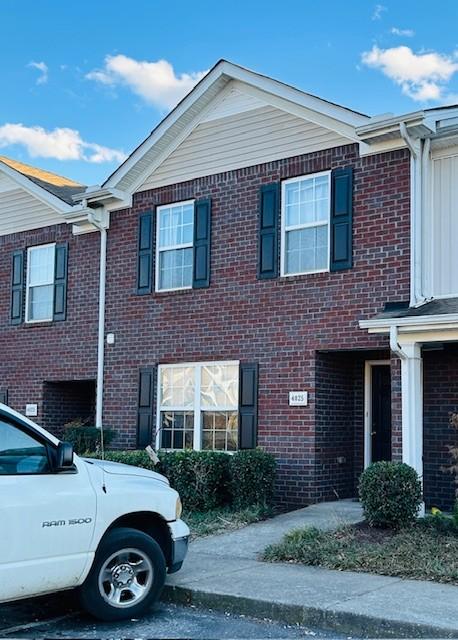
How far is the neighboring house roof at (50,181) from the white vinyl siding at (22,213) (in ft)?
1.13

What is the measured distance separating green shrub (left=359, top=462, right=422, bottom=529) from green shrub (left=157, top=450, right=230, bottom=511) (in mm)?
2674

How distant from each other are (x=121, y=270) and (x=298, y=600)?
9108 millimetres

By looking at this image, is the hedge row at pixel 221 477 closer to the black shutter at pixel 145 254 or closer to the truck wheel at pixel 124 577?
the black shutter at pixel 145 254

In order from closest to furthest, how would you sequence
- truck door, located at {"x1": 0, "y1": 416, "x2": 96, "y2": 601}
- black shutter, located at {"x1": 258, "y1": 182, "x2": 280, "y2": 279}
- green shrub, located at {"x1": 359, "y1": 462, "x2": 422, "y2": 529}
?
truck door, located at {"x1": 0, "y1": 416, "x2": 96, "y2": 601}
green shrub, located at {"x1": 359, "y1": 462, "x2": 422, "y2": 529}
black shutter, located at {"x1": 258, "y1": 182, "x2": 280, "y2": 279}

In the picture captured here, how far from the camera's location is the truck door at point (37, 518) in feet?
19.5

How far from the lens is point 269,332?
12.6m

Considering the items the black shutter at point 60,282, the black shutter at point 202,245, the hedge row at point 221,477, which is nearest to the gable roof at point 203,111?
the black shutter at point 202,245

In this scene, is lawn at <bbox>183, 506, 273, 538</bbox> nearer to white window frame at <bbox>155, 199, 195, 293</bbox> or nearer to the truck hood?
the truck hood

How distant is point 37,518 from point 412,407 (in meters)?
6.10

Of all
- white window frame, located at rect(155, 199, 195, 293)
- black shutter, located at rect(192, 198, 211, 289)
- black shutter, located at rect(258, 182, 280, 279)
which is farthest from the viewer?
white window frame, located at rect(155, 199, 195, 293)

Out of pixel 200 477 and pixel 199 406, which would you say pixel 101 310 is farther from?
pixel 200 477

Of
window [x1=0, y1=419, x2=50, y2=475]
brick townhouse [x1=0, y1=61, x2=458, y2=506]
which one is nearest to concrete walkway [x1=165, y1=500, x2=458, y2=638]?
window [x1=0, y1=419, x2=50, y2=475]

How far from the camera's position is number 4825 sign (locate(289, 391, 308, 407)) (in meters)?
12.0

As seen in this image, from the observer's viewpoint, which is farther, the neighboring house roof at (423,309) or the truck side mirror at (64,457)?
the neighboring house roof at (423,309)
